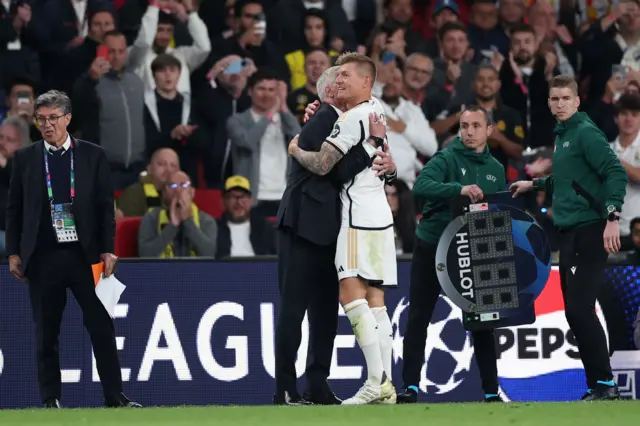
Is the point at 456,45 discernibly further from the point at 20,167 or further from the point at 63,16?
the point at 20,167

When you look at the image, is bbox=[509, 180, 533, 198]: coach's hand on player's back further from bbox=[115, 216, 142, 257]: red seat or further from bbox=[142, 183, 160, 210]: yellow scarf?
bbox=[142, 183, 160, 210]: yellow scarf

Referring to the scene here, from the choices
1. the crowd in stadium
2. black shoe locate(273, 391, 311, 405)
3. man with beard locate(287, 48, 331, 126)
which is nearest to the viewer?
black shoe locate(273, 391, 311, 405)

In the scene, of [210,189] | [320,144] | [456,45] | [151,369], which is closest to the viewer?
[320,144]

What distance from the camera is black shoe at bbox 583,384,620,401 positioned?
32.2 feet

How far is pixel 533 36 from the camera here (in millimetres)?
16203

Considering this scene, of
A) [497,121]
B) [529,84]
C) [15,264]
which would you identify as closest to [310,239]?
[15,264]

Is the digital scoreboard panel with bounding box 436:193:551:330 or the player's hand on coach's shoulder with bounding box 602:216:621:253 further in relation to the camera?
the digital scoreboard panel with bounding box 436:193:551:330

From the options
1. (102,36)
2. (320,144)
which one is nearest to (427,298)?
(320,144)

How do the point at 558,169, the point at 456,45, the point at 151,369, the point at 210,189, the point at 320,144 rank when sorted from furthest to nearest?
the point at 456,45 → the point at 210,189 → the point at 151,369 → the point at 558,169 → the point at 320,144

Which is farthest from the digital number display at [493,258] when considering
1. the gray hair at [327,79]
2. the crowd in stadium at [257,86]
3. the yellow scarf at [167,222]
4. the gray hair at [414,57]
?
the gray hair at [414,57]

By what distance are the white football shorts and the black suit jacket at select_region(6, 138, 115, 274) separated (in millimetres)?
1816

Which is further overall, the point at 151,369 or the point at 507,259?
the point at 151,369

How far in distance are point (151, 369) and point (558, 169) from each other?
3627 mm

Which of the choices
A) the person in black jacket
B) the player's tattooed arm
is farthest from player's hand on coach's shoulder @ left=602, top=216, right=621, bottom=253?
the person in black jacket
